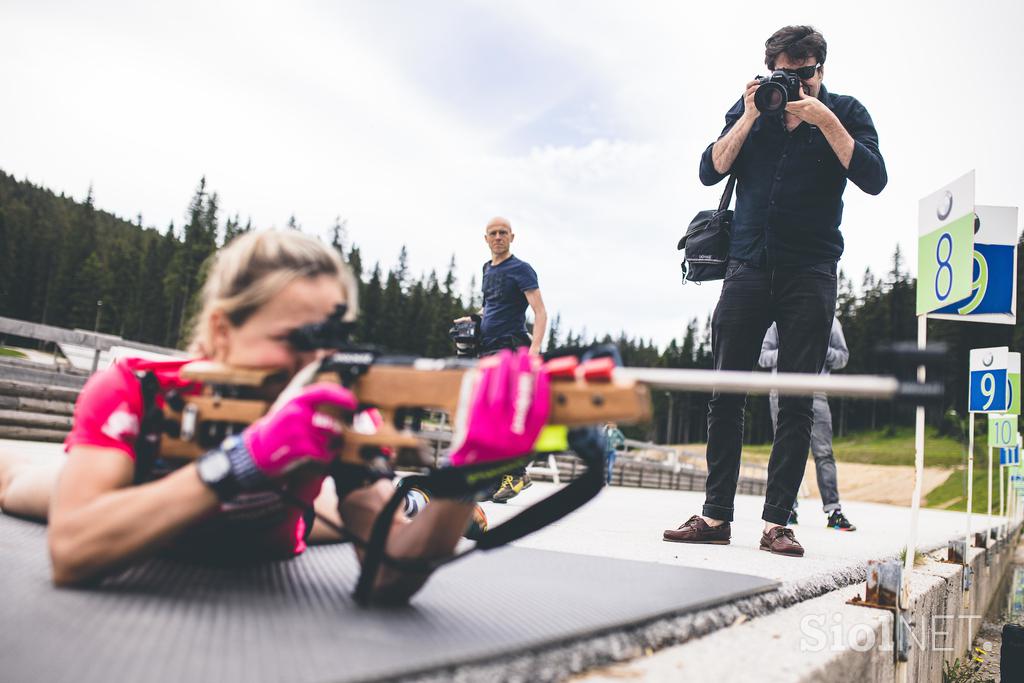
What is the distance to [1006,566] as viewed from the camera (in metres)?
10.8

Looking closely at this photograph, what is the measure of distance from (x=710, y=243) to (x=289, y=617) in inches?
117

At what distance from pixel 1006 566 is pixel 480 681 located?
13.1 m

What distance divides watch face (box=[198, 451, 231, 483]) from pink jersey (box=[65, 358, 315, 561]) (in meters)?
0.18

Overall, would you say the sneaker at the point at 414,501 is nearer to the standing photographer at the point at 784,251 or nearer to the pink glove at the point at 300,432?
the pink glove at the point at 300,432

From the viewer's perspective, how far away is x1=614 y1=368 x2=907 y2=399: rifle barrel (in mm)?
1155

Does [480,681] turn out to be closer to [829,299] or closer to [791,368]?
[791,368]

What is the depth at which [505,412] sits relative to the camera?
1.23 metres

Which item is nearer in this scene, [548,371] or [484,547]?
[548,371]

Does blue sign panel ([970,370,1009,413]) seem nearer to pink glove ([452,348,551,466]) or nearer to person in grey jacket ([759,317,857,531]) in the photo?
person in grey jacket ([759,317,857,531])

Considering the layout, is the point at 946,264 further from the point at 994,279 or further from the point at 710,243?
→ the point at 994,279

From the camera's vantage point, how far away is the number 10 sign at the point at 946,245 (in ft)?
9.41

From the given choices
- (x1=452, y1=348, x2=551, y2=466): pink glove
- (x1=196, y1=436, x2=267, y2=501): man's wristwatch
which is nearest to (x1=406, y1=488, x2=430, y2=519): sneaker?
(x1=196, y1=436, x2=267, y2=501): man's wristwatch

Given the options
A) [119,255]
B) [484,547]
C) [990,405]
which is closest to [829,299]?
[484,547]

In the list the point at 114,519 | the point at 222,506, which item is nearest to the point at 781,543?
the point at 222,506
